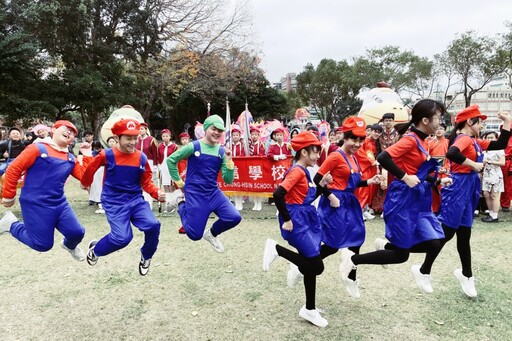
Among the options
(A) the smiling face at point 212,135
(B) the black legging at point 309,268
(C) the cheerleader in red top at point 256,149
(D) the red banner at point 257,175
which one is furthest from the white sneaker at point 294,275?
(C) the cheerleader in red top at point 256,149

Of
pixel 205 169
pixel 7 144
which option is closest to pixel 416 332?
pixel 205 169

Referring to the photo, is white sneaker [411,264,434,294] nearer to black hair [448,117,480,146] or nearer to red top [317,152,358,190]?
red top [317,152,358,190]

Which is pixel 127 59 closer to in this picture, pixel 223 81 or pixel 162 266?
pixel 223 81

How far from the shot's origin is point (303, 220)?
3.84m

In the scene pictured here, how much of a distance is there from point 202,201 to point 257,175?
507 cm

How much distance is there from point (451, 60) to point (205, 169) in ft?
A: 110

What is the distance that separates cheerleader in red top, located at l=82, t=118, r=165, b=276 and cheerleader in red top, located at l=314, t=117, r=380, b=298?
187cm

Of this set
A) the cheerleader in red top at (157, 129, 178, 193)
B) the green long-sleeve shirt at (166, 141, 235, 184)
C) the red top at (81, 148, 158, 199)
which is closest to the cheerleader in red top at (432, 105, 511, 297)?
the green long-sleeve shirt at (166, 141, 235, 184)

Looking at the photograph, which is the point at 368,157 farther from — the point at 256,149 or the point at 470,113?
the point at 470,113

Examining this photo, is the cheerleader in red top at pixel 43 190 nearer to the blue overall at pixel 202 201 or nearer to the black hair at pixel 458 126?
the blue overall at pixel 202 201

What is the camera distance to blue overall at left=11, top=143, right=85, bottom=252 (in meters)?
4.09

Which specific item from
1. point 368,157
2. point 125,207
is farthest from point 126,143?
point 368,157

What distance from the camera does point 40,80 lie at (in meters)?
20.1

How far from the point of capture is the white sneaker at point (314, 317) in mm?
3829
